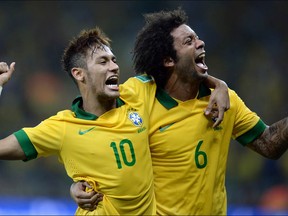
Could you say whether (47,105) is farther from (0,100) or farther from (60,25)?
(60,25)

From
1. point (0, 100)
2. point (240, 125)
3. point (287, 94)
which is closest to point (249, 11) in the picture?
point (287, 94)

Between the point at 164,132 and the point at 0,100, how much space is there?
460cm

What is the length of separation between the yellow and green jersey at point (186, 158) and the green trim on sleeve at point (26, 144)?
0.71m

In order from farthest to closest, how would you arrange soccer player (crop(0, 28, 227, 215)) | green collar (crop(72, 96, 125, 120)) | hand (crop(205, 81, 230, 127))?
1. hand (crop(205, 81, 230, 127))
2. green collar (crop(72, 96, 125, 120))
3. soccer player (crop(0, 28, 227, 215))

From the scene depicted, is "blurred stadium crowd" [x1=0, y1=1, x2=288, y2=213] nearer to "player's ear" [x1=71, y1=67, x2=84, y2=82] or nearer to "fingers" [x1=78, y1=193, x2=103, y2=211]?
"player's ear" [x1=71, y1=67, x2=84, y2=82]

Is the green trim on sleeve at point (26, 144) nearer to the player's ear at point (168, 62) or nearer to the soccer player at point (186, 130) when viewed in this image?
the soccer player at point (186, 130)

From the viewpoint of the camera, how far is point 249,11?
854cm

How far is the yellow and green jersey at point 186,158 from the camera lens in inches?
154

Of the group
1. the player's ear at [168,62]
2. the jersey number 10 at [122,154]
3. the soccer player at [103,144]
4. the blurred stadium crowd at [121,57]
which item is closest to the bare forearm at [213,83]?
the player's ear at [168,62]

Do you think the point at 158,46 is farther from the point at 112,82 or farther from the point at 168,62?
the point at 112,82

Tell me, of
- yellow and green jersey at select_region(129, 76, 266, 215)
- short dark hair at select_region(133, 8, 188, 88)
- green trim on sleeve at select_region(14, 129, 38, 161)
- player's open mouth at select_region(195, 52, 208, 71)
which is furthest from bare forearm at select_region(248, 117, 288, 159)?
green trim on sleeve at select_region(14, 129, 38, 161)

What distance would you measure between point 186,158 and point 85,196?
25.8 inches

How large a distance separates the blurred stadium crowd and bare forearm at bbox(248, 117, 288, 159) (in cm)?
343

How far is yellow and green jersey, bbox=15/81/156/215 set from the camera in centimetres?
364
